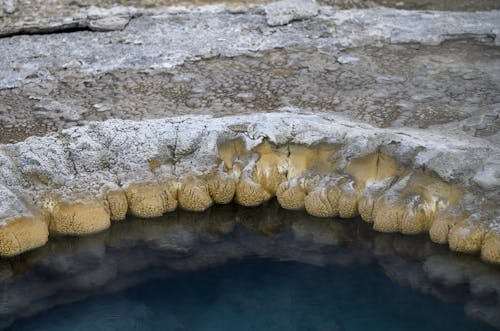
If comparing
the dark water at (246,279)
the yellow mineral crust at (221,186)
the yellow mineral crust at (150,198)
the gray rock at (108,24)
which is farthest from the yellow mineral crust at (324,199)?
the gray rock at (108,24)

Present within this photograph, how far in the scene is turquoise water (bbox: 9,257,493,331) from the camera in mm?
4141

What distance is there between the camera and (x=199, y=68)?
216 inches

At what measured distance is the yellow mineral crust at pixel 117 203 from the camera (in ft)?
14.7

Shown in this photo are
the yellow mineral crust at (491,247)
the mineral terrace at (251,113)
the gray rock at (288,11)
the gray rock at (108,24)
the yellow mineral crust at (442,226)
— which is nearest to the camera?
the yellow mineral crust at (491,247)

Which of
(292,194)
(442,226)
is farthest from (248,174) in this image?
(442,226)

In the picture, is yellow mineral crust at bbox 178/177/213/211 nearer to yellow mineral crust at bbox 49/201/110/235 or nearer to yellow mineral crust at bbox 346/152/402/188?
yellow mineral crust at bbox 49/201/110/235

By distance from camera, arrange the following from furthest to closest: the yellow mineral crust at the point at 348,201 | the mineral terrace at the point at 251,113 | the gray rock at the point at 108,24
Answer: the gray rock at the point at 108,24 → the yellow mineral crust at the point at 348,201 → the mineral terrace at the point at 251,113

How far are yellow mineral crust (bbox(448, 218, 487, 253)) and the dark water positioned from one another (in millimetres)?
75

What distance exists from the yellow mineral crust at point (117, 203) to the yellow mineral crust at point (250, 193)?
2.05 ft

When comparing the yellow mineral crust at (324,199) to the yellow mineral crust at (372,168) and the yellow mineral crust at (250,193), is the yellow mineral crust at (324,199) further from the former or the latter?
the yellow mineral crust at (250,193)

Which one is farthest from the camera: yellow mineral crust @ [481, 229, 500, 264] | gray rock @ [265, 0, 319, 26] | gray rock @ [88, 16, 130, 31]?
gray rock @ [265, 0, 319, 26]

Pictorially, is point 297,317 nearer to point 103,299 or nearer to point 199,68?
point 103,299

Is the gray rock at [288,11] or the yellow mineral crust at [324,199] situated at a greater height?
the gray rock at [288,11]

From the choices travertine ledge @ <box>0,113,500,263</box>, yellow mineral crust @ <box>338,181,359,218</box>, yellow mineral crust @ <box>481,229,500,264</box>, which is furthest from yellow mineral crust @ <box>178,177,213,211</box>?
yellow mineral crust @ <box>481,229,500,264</box>
